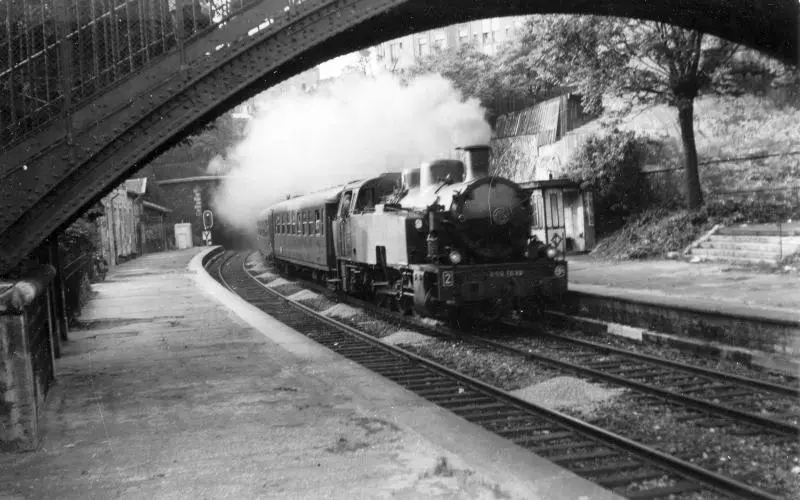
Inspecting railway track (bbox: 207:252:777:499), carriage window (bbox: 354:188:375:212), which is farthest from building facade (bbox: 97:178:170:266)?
railway track (bbox: 207:252:777:499)

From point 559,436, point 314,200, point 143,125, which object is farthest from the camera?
point 314,200

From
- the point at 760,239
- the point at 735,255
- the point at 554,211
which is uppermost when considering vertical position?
the point at 554,211

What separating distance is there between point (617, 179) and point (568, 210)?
1924 millimetres

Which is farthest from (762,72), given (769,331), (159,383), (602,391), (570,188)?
(159,383)

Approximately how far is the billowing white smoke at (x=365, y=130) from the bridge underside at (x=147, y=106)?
17949 mm

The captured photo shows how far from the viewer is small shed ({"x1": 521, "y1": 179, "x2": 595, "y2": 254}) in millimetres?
24031

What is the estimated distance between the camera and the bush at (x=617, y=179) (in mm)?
23734

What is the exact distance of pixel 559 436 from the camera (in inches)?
251

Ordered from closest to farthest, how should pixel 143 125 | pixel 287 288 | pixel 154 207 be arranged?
pixel 143 125, pixel 287 288, pixel 154 207

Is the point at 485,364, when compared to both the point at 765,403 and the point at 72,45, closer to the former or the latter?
the point at 765,403

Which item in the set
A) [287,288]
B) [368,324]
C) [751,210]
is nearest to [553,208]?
[751,210]

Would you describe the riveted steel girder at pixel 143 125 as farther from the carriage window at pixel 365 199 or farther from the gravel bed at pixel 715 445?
the carriage window at pixel 365 199

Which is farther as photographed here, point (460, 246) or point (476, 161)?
point (476, 161)

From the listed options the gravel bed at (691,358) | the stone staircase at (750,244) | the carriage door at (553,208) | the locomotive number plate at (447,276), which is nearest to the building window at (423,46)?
the carriage door at (553,208)
